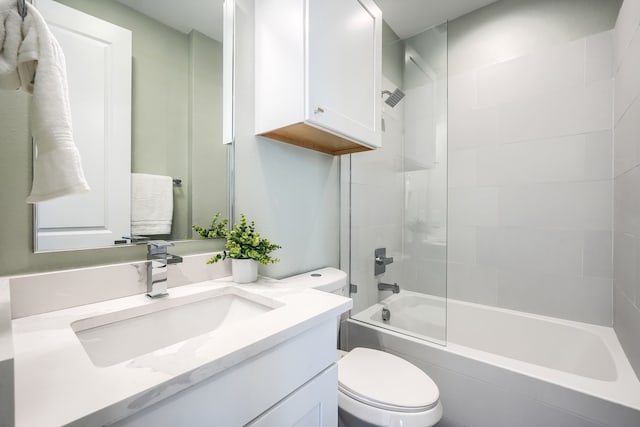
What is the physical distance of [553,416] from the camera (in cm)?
105

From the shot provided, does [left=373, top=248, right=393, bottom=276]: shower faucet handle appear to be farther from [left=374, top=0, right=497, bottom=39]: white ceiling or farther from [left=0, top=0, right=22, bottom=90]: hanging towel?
[left=0, top=0, right=22, bottom=90]: hanging towel

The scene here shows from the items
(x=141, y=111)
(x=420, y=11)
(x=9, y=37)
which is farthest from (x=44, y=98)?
(x=420, y=11)

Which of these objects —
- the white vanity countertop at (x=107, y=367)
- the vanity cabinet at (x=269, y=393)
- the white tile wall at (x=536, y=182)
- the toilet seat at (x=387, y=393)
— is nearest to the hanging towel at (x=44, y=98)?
the white vanity countertop at (x=107, y=367)

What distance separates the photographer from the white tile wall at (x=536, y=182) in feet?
5.09

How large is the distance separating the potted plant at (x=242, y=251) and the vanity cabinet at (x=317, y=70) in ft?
1.41

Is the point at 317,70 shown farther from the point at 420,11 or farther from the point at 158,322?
the point at 420,11

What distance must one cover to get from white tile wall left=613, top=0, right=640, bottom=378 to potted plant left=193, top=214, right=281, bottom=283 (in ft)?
4.81

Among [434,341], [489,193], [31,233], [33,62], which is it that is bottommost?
[434,341]

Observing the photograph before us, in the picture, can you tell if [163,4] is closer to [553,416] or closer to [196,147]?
[196,147]

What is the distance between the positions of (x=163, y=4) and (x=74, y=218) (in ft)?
2.50

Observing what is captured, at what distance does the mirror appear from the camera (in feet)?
2.57

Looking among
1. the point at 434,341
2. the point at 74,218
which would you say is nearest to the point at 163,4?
the point at 74,218

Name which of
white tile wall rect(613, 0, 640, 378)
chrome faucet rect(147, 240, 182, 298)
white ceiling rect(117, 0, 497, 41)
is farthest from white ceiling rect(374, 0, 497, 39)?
chrome faucet rect(147, 240, 182, 298)

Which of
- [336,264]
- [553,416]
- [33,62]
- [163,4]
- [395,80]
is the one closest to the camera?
[33,62]
